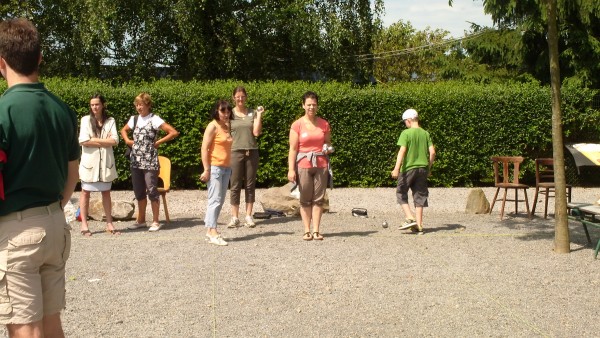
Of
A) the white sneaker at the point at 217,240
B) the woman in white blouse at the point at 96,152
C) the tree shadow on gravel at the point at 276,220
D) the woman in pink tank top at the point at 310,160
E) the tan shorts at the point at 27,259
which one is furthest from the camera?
the tree shadow on gravel at the point at 276,220

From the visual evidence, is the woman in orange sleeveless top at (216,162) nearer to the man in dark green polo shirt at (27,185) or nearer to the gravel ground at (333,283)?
the gravel ground at (333,283)

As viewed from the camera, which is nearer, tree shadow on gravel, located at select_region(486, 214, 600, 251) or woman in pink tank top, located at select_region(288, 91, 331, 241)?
woman in pink tank top, located at select_region(288, 91, 331, 241)

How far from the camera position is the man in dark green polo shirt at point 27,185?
3.73 m

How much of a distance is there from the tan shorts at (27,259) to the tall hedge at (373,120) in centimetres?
1253

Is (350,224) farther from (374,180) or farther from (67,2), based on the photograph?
(67,2)

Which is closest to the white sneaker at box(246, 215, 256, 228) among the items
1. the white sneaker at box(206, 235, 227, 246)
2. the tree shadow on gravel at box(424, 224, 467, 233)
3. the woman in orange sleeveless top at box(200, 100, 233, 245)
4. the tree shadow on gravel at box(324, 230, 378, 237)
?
the tree shadow on gravel at box(324, 230, 378, 237)

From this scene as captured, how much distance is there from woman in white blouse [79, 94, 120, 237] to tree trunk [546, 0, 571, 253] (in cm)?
576

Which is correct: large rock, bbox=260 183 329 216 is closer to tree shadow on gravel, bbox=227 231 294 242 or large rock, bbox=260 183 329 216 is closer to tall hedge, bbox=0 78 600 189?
tree shadow on gravel, bbox=227 231 294 242

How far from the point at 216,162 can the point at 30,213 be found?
19.6 ft

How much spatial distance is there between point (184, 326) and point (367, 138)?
11908mm

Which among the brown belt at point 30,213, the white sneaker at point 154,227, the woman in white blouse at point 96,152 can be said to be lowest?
the white sneaker at point 154,227

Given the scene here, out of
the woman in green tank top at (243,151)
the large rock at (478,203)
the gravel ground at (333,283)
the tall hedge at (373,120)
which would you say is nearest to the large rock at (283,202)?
the gravel ground at (333,283)

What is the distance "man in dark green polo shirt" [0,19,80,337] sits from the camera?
3729mm

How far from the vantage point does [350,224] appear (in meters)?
12.0
